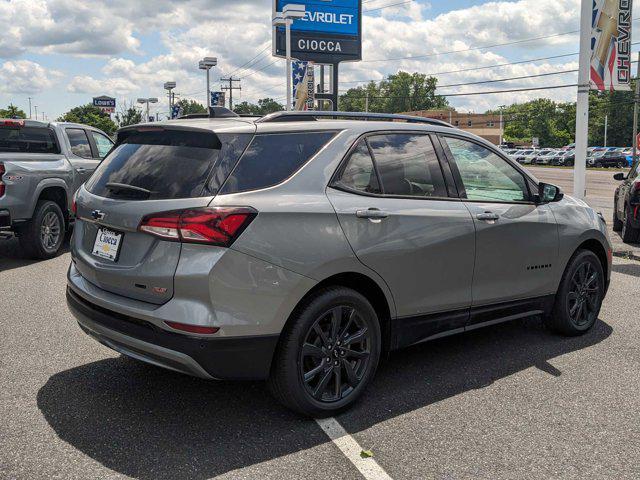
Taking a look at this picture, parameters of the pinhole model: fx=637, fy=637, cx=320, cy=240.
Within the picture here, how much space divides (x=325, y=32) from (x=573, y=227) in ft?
69.2

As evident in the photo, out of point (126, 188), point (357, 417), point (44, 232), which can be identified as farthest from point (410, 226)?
point (44, 232)

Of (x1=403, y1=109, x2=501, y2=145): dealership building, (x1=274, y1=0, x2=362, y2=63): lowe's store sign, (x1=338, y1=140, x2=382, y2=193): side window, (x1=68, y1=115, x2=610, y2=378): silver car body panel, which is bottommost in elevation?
(x1=68, y1=115, x2=610, y2=378): silver car body panel

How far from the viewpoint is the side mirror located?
512 centimetres

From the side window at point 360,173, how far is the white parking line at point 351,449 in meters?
1.42

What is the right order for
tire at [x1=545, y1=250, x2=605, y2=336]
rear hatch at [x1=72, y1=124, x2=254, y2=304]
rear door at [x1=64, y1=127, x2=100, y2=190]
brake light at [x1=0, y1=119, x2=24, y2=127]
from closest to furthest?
rear hatch at [x1=72, y1=124, x2=254, y2=304], tire at [x1=545, y1=250, x2=605, y2=336], brake light at [x1=0, y1=119, x2=24, y2=127], rear door at [x1=64, y1=127, x2=100, y2=190]

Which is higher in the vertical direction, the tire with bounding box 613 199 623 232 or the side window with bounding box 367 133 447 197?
the side window with bounding box 367 133 447 197

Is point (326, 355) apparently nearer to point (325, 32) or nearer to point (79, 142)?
point (79, 142)

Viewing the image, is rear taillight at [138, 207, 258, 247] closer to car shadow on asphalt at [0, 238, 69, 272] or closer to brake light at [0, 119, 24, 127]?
car shadow on asphalt at [0, 238, 69, 272]

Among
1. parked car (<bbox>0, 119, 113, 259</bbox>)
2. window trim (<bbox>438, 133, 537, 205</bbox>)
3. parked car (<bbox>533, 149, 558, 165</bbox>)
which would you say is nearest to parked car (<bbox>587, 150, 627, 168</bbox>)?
parked car (<bbox>533, 149, 558, 165</bbox>)

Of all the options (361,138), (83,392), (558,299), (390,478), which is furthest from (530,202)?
(83,392)

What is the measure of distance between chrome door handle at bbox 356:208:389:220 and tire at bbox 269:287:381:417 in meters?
0.46

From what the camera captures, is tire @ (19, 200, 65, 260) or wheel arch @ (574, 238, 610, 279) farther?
tire @ (19, 200, 65, 260)

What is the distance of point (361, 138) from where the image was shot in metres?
4.10

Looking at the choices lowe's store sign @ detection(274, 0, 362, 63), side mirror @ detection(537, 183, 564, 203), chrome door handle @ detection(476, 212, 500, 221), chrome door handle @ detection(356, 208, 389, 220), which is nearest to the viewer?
chrome door handle @ detection(356, 208, 389, 220)
